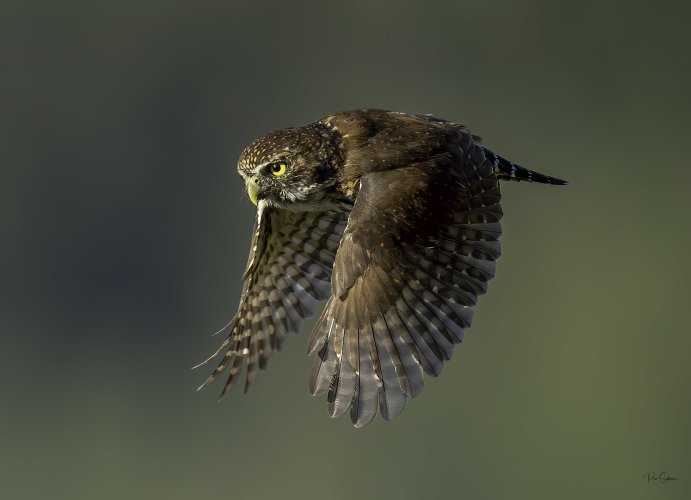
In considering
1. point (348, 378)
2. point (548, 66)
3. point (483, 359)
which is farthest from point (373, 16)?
point (348, 378)

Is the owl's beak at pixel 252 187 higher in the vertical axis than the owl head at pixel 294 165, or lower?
lower

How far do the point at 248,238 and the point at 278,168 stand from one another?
559 inches

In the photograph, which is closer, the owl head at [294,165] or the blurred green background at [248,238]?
the owl head at [294,165]

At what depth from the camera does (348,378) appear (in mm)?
7316

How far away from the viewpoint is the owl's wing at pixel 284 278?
336 inches

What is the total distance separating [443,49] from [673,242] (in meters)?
7.19

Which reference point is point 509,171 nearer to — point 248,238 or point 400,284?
point 400,284

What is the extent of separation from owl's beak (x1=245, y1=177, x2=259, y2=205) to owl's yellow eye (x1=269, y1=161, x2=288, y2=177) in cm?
13

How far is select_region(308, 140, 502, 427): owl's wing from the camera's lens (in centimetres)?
732

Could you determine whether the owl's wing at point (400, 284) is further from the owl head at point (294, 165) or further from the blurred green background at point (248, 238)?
the blurred green background at point (248, 238)

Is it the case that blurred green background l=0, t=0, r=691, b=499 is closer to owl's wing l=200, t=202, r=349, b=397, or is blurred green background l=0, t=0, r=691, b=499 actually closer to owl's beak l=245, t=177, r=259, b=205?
owl's wing l=200, t=202, r=349, b=397

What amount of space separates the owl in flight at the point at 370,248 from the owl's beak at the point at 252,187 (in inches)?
0.7

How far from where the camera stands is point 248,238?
73.0ft

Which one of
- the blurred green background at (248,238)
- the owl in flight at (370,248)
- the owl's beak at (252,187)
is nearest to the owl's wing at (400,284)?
the owl in flight at (370,248)
